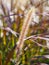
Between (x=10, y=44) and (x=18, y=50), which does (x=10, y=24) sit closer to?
(x=10, y=44)

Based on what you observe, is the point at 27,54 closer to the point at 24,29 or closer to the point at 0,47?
the point at 0,47

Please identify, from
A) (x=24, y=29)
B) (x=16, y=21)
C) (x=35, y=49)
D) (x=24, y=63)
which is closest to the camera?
(x=24, y=29)

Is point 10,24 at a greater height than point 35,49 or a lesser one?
greater

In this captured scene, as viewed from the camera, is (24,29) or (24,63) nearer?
(24,29)

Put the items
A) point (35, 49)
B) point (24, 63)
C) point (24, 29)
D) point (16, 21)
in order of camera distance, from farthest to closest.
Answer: point (16, 21), point (35, 49), point (24, 63), point (24, 29)

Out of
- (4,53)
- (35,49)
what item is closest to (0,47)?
(4,53)

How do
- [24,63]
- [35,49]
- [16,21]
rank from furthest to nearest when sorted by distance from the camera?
[16,21] < [35,49] < [24,63]

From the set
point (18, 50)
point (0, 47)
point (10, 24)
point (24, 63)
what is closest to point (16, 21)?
point (10, 24)

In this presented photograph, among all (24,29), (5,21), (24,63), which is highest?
(24,29)

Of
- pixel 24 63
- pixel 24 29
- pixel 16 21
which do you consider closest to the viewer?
pixel 24 29
